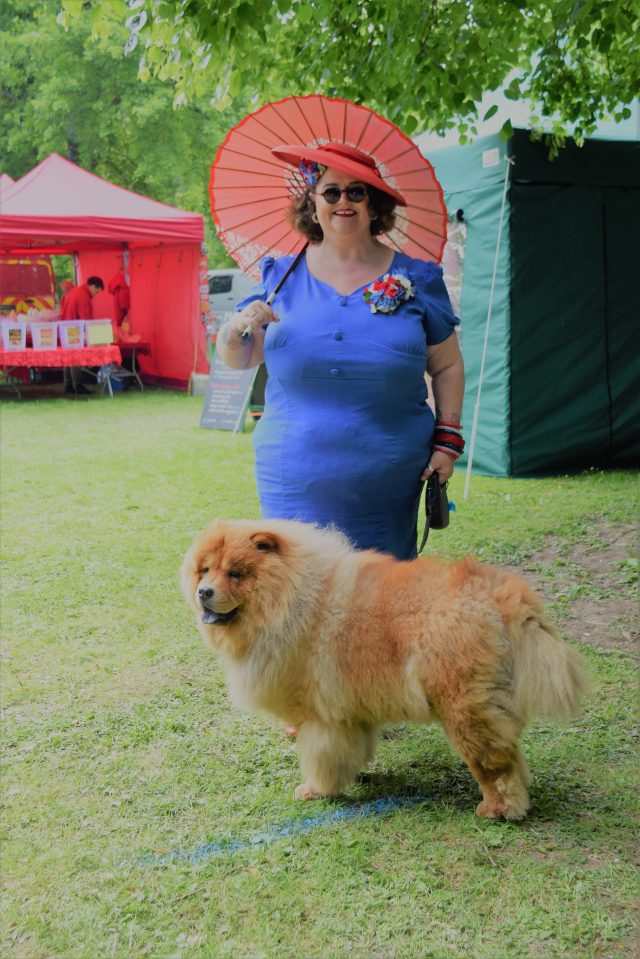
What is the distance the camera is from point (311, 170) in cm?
333

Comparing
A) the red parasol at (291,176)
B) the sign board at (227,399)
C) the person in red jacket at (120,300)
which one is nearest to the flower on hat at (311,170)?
the red parasol at (291,176)

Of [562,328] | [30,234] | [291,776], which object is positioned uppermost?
[30,234]

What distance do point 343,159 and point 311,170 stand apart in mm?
209

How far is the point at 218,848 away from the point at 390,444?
5.15 ft

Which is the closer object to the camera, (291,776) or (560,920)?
(560,920)

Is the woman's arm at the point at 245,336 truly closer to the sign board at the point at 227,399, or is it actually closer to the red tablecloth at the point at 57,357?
the sign board at the point at 227,399

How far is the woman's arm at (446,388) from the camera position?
3457 mm

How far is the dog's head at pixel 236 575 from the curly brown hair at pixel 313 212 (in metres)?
1.28

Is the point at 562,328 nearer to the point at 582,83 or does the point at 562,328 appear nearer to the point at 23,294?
the point at 582,83

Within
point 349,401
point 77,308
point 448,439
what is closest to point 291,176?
point 349,401

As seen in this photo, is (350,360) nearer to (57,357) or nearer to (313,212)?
(313,212)

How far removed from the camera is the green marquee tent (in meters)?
8.28

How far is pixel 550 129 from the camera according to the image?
9.24 m

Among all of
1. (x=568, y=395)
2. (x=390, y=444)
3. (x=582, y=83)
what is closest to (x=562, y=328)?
(x=568, y=395)
